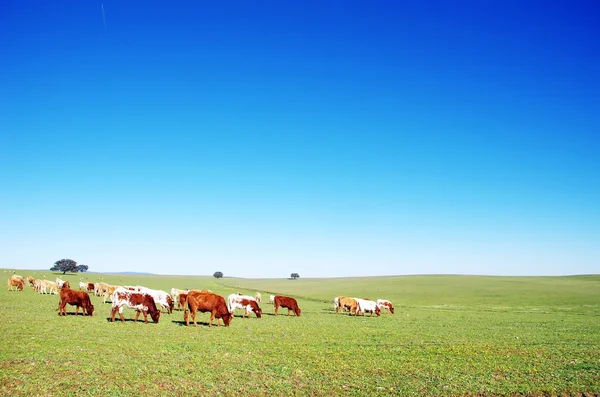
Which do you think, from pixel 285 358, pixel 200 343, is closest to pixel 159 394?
pixel 285 358

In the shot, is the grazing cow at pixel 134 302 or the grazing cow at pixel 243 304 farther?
the grazing cow at pixel 243 304

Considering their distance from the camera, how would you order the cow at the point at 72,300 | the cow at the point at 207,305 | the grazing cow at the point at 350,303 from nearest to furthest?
the cow at the point at 207,305 → the cow at the point at 72,300 → the grazing cow at the point at 350,303

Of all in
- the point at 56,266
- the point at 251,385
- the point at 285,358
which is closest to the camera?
the point at 251,385

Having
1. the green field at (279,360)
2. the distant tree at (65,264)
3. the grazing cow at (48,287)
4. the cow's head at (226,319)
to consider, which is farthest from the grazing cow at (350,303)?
the distant tree at (65,264)

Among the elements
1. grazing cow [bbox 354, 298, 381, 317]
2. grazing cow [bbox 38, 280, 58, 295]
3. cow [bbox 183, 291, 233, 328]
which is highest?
cow [bbox 183, 291, 233, 328]

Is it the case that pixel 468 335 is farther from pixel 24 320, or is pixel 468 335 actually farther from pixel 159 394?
pixel 24 320

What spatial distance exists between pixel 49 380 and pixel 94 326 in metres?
10.5

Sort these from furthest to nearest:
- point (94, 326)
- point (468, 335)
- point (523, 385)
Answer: point (468, 335) < point (94, 326) < point (523, 385)

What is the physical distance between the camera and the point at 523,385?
1258 cm

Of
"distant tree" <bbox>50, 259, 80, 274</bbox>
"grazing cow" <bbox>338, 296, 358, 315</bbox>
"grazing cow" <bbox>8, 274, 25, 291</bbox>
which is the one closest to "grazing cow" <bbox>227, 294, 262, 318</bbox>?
"grazing cow" <bbox>338, 296, 358, 315</bbox>

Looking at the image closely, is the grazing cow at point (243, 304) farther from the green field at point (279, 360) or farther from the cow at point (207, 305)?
the green field at point (279, 360)

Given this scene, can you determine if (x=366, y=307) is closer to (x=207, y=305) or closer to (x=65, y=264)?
(x=207, y=305)

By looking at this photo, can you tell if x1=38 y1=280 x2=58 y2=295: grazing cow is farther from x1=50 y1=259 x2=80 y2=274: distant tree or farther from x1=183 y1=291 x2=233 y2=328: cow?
x1=50 y1=259 x2=80 y2=274: distant tree

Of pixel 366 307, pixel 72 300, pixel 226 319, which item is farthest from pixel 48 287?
pixel 366 307
